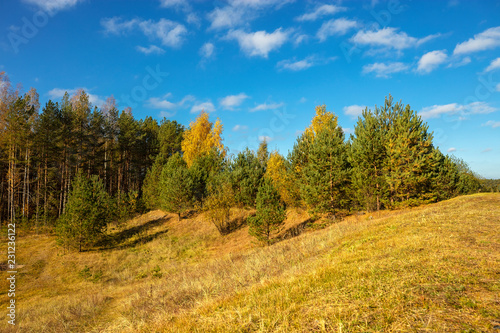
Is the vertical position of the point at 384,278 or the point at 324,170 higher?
the point at 324,170

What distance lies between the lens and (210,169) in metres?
36.8

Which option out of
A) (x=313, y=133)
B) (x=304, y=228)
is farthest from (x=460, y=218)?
(x=313, y=133)

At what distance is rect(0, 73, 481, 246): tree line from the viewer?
20562mm

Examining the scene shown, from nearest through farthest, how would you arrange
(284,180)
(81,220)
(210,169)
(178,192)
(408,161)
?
(408,161) → (81,220) → (284,180) → (178,192) → (210,169)

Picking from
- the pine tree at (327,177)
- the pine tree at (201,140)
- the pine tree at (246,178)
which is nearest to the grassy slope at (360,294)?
the pine tree at (327,177)

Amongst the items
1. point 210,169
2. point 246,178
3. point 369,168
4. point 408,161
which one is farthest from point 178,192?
point 408,161

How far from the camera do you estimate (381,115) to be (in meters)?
22.9

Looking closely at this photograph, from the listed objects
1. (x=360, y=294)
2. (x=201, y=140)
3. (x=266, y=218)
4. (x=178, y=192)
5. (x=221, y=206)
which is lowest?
(x=266, y=218)

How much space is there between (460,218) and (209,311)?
1091 centimetres

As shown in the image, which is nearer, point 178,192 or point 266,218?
Answer: point 266,218

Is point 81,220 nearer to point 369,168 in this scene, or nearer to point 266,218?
point 266,218

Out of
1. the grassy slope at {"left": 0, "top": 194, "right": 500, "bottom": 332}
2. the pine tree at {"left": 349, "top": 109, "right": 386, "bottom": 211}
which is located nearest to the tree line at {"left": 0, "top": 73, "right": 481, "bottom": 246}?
the pine tree at {"left": 349, "top": 109, "right": 386, "bottom": 211}

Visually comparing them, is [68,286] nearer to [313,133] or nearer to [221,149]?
[221,149]

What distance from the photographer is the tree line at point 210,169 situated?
20.6m
